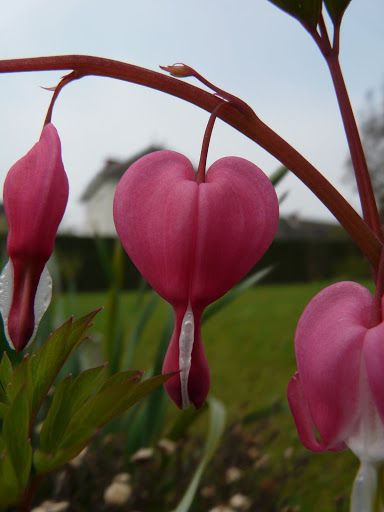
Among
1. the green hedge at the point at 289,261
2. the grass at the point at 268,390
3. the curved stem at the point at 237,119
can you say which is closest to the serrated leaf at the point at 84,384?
the curved stem at the point at 237,119

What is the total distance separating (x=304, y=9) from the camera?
0.55 meters

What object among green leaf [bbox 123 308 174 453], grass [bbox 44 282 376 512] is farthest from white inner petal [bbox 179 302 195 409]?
green leaf [bbox 123 308 174 453]

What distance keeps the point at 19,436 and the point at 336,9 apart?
0.50 m

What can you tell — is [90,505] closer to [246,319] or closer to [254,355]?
[254,355]

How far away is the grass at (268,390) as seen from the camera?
158 cm

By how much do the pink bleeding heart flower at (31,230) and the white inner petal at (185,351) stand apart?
101mm

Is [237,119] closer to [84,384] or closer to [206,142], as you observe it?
[206,142]

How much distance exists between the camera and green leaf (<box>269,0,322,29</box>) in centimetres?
55

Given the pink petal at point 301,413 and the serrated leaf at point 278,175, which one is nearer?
the pink petal at point 301,413

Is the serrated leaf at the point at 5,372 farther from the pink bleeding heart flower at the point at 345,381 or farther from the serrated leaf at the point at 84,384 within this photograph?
the pink bleeding heart flower at the point at 345,381

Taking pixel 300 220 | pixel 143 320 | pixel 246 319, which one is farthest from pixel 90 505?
pixel 300 220

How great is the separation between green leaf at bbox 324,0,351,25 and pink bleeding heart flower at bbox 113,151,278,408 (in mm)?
256

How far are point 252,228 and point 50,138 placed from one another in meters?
0.16

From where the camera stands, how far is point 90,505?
135cm
